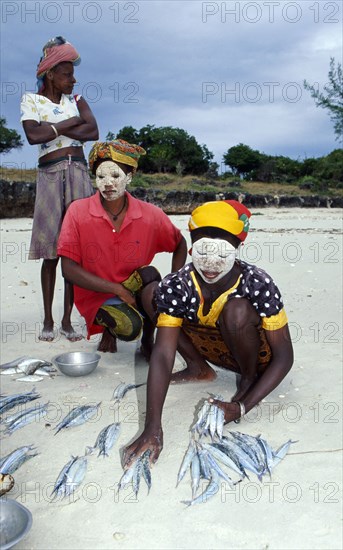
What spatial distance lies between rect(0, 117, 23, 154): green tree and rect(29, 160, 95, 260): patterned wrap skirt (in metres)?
40.2

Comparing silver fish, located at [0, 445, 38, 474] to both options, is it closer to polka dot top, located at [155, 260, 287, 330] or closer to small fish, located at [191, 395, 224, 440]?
small fish, located at [191, 395, 224, 440]

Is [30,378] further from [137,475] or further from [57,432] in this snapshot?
[137,475]

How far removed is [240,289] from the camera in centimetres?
308

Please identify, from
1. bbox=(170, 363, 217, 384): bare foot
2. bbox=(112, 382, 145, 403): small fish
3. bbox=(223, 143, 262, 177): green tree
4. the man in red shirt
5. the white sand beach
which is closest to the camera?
the white sand beach

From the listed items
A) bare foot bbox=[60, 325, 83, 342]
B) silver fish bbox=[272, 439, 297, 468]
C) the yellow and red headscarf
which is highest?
the yellow and red headscarf

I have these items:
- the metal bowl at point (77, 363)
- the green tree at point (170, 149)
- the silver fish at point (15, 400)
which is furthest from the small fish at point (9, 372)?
the green tree at point (170, 149)

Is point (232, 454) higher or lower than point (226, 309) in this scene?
lower

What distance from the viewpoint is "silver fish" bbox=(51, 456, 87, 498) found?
2.49m

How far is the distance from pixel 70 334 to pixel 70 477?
7.74 feet

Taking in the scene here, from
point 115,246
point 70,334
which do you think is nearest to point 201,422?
point 115,246

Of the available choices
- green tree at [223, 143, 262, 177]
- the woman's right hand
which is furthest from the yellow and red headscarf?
green tree at [223, 143, 262, 177]

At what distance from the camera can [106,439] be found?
9.55 ft

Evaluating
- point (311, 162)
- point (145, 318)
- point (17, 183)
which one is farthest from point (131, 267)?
point (311, 162)

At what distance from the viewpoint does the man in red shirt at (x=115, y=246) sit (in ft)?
12.7
